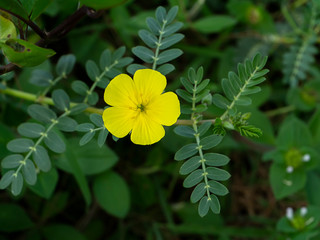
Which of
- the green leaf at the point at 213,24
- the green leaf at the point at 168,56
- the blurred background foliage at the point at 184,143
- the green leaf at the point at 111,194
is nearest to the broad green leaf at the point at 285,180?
the blurred background foliage at the point at 184,143

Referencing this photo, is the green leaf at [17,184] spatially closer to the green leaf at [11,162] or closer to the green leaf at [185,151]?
the green leaf at [11,162]

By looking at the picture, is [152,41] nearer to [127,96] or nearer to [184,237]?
[127,96]

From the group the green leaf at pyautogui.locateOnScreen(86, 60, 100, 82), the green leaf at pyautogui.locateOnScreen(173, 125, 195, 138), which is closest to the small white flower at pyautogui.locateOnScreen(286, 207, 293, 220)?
the green leaf at pyautogui.locateOnScreen(173, 125, 195, 138)

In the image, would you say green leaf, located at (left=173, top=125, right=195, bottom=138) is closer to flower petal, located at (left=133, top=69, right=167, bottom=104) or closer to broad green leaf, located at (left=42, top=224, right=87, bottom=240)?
flower petal, located at (left=133, top=69, right=167, bottom=104)

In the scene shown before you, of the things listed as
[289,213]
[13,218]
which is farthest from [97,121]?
[289,213]

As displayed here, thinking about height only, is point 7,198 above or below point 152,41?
below

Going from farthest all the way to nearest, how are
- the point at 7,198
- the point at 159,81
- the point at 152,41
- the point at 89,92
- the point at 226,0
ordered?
1. the point at 226,0
2. the point at 7,198
3. the point at 89,92
4. the point at 152,41
5. the point at 159,81

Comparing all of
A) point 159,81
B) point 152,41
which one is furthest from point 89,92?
point 159,81
